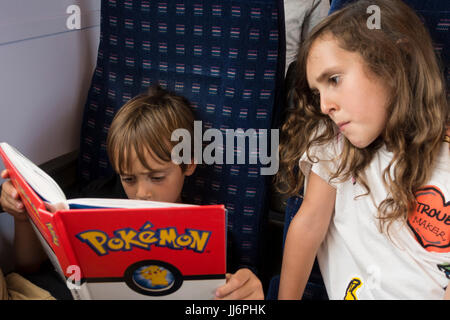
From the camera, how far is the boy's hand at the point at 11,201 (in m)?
1.04

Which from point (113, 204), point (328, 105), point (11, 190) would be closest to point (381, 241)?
point (328, 105)

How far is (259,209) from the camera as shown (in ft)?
4.16

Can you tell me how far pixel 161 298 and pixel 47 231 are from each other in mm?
257

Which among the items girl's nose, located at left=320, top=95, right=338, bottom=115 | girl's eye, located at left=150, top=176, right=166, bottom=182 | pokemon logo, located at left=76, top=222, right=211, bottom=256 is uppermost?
girl's nose, located at left=320, top=95, right=338, bottom=115

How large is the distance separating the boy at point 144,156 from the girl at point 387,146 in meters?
0.38

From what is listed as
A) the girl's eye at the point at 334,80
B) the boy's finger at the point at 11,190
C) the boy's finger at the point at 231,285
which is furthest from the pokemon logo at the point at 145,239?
the girl's eye at the point at 334,80

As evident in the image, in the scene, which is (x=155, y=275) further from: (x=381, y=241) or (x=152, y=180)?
(x=381, y=241)

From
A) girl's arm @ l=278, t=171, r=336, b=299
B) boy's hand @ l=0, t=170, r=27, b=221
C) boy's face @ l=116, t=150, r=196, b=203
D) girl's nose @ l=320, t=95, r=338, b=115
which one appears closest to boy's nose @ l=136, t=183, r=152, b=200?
boy's face @ l=116, t=150, r=196, b=203

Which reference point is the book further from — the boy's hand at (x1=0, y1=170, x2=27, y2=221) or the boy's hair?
the boy's hair

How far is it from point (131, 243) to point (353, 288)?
609 mm

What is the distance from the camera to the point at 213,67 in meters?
1.24

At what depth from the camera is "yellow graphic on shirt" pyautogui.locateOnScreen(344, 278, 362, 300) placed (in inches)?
42.7
